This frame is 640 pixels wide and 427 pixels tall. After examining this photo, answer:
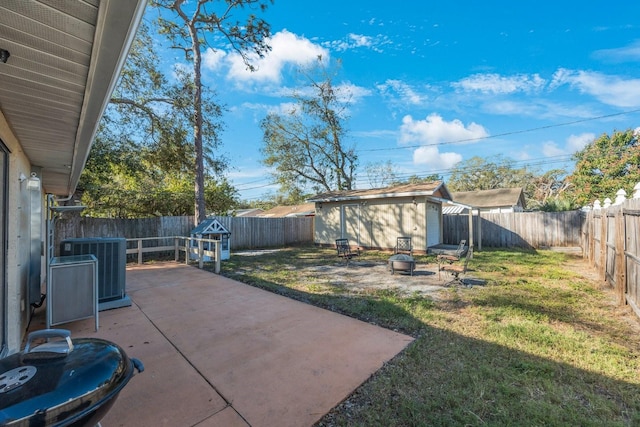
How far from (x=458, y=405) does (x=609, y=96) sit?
2218 cm

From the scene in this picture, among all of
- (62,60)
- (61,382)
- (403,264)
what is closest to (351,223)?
(403,264)

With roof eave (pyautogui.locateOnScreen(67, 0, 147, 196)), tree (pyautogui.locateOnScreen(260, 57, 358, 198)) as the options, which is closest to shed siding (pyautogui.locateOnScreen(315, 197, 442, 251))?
tree (pyautogui.locateOnScreen(260, 57, 358, 198))

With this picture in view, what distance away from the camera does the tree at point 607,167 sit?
1842 cm

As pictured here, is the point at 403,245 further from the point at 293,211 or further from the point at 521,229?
the point at 293,211

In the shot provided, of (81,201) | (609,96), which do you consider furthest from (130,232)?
(609,96)

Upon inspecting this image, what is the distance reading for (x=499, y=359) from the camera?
3104 millimetres

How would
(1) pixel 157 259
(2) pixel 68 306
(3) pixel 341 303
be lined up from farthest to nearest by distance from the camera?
1. (1) pixel 157 259
2. (3) pixel 341 303
3. (2) pixel 68 306

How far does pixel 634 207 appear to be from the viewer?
448 centimetres

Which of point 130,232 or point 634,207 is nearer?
point 634,207

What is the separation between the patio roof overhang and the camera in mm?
1254

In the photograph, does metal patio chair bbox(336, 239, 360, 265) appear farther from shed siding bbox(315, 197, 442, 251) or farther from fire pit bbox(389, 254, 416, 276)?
shed siding bbox(315, 197, 442, 251)

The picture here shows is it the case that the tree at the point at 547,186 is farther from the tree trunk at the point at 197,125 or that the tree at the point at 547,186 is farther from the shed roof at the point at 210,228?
the tree trunk at the point at 197,125

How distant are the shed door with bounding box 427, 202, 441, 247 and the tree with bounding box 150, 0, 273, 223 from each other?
991 centimetres

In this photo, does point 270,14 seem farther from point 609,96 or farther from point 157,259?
point 609,96
